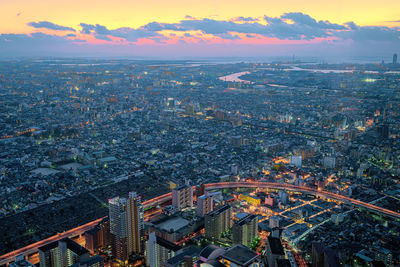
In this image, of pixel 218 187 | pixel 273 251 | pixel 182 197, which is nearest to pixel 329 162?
pixel 218 187

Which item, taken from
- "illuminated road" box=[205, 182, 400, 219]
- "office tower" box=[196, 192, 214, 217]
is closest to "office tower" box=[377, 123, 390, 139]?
"illuminated road" box=[205, 182, 400, 219]

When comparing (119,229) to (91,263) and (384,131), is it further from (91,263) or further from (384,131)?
(384,131)

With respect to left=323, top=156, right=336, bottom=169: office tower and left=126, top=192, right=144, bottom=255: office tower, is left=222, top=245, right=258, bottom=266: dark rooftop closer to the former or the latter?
left=126, top=192, right=144, bottom=255: office tower

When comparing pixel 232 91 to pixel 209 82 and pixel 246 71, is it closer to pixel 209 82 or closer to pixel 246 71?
pixel 209 82

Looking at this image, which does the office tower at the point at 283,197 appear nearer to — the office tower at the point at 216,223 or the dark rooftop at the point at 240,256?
the office tower at the point at 216,223

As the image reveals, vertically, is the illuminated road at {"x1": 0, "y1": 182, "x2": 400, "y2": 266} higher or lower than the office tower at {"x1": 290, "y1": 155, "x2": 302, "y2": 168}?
lower

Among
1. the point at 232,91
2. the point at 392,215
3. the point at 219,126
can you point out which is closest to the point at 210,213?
the point at 392,215

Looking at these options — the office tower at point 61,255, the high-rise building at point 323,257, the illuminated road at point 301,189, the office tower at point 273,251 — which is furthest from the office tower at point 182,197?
the high-rise building at point 323,257
